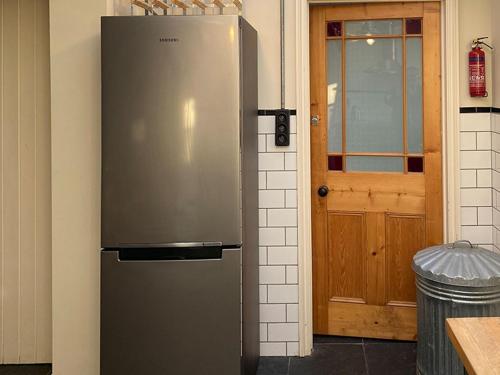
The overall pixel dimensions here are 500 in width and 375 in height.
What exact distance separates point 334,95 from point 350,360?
1.58 m

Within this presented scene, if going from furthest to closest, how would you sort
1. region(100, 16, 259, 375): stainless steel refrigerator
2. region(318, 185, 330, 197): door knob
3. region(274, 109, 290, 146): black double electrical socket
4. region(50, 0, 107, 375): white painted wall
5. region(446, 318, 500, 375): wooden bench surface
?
1. region(318, 185, 330, 197): door knob
2. region(274, 109, 290, 146): black double electrical socket
3. region(50, 0, 107, 375): white painted wall
4. region(100, 16, 259, 375): stainless steel refrigerator
5. region(446, 318, 500, 375): wooden bench surface

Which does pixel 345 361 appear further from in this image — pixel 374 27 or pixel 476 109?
pixel 374 27

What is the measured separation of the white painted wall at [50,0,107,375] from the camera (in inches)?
119

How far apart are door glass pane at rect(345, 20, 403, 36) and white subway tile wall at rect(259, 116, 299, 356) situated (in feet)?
2.22

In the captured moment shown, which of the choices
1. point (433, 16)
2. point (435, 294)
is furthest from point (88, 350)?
point (433, 16)

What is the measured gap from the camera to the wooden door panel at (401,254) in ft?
11.8

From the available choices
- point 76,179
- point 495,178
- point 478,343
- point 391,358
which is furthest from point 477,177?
point 76,179

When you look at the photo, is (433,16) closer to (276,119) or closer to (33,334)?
(276,119)

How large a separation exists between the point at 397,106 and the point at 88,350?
2238 millimetres

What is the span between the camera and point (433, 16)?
3.45 m

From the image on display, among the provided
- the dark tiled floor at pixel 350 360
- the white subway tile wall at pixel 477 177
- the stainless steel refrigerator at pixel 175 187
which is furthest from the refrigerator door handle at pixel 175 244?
the white subway tile wall at pixel 477 177

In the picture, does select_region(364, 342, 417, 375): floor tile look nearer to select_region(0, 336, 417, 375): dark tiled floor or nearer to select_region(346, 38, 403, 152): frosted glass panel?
select_region(0, 336, 417, 375): dark tiled floor

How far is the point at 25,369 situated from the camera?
338 centimetres

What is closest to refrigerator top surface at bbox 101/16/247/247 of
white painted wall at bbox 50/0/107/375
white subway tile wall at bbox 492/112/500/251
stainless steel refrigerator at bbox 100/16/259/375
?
stainless steel refrigerator at bbox 100/16/259/375
